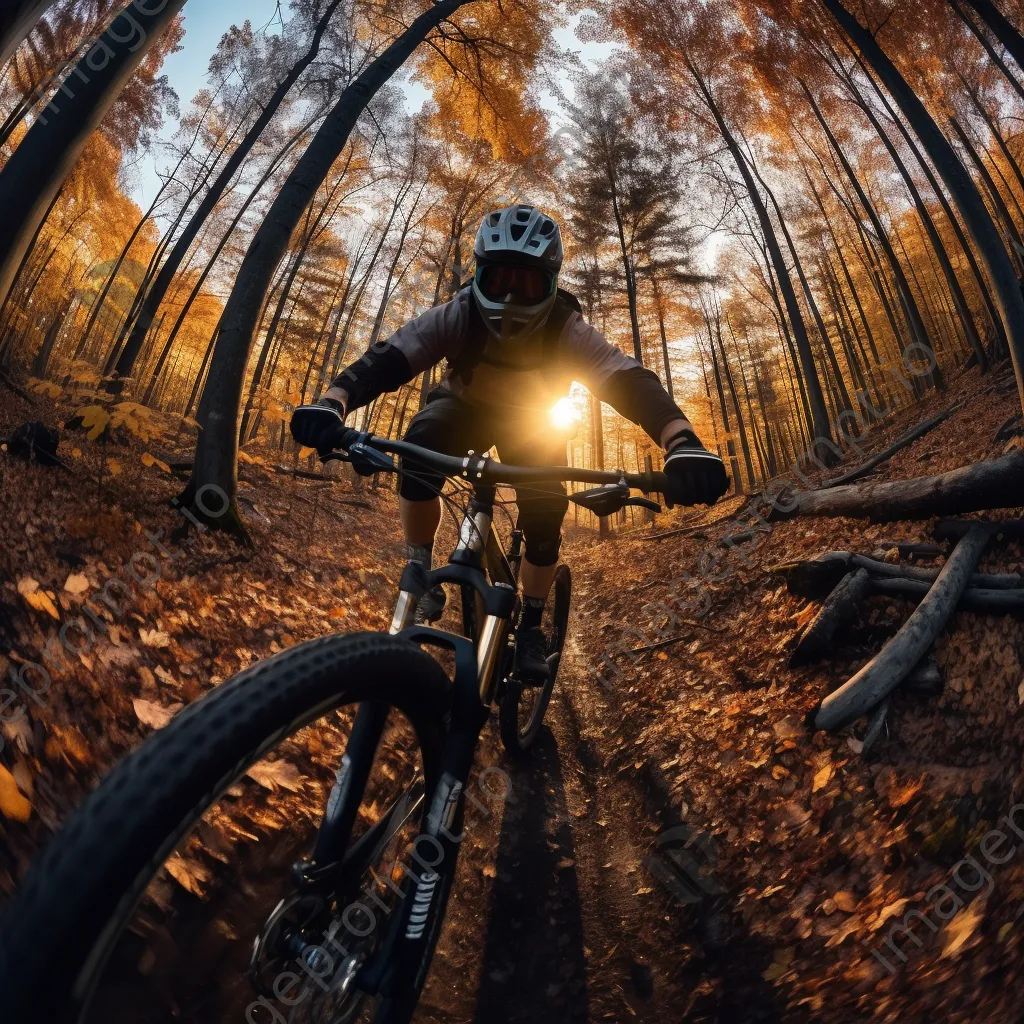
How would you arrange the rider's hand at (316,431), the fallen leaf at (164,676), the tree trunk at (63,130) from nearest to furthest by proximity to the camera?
the rider's hand at (316,431), the fallen leaf at (164,676), the tree trunk at (63,130)

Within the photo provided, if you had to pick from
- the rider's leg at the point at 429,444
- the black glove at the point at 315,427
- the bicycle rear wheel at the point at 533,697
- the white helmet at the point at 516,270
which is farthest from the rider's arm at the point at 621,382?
the bicycle rear wheel at the point at 533,697

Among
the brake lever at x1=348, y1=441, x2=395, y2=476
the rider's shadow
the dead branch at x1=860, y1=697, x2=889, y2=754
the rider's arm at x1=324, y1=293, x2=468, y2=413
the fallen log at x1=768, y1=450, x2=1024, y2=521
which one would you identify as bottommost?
the rider's shadow

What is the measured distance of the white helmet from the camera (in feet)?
7.95

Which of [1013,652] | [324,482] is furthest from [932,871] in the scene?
[324,482]

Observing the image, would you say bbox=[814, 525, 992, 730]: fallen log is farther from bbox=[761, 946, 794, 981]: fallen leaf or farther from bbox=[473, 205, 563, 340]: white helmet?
bbox=[473, 205, 563, 340]: white helmet

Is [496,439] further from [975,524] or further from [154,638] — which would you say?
[975,524]

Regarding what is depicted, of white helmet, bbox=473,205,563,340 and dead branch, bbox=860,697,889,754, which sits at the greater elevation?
white helmet, bbox=473,205,563,340

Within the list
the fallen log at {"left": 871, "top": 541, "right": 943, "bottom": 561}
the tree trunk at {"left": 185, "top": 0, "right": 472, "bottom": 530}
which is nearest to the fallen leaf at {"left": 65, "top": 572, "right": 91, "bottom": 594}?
the tree trunk at {"left": 185, "top": 0, "right": 472, "bottom": 530}

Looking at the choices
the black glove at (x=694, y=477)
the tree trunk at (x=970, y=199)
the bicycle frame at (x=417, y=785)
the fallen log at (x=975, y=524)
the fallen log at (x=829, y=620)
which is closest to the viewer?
the bicycle frame at (x=417, y=785)

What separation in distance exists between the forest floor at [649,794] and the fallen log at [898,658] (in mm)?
121

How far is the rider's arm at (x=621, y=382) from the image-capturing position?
234 centimetres

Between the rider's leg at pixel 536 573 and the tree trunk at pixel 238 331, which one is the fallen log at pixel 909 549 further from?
the tree trunk at pixel 238 331

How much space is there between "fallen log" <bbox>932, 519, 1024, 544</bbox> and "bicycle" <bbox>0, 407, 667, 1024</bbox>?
3.99 meters

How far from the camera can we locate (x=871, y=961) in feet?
6.20
